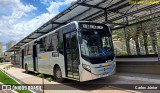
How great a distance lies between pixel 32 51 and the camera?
15289 millimetres

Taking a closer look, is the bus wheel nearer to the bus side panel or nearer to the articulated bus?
the articulated bus

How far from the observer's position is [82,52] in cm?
804

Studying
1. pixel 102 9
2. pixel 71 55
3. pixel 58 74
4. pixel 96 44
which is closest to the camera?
pixel 96 44

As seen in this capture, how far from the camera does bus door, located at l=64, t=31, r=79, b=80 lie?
841 centimetres

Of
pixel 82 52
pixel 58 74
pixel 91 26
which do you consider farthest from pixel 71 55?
pixel 58 74

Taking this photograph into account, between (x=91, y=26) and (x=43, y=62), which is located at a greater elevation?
(x=91, y=26)

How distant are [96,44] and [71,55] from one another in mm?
1426

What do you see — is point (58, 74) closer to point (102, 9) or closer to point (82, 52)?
point (82, 52)

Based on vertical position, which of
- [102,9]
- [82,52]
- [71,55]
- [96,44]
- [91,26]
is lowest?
[71,55]

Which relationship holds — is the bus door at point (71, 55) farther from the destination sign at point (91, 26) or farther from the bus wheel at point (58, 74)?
the bus wheel at point (58, 74)

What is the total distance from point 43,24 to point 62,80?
7.11 metres

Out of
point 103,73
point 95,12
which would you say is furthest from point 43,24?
point 103,73

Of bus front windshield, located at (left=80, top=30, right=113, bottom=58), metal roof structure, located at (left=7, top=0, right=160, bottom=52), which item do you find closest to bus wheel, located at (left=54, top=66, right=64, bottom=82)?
bus front windshield, located at (left=80, top=30, right=113, bottom=58)

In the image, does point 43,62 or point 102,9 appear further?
point 43,62
